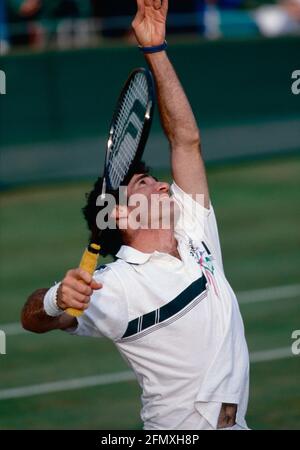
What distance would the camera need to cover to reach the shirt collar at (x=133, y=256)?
257 inches

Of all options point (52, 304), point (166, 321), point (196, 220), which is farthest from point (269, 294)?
point (52, 304)

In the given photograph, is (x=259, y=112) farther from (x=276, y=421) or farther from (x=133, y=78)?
(x=133, y=78)

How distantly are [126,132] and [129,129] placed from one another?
5 cm

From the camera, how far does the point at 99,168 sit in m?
18.6

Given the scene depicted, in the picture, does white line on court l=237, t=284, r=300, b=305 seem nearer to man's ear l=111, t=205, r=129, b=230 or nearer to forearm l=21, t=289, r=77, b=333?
man's ear l=111, t=205, r=129, b=230

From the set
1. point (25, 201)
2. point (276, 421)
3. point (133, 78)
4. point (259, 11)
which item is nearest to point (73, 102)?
point (25, 201)

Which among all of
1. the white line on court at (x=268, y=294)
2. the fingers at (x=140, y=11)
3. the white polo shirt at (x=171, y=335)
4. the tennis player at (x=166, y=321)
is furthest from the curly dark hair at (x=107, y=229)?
the white line on court at (x=268, y=294)

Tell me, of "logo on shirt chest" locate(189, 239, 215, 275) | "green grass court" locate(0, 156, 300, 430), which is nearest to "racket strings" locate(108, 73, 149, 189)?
"logo on shirt chest" locate(189, 239, 215, 275)

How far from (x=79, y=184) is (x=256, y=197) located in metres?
2.72

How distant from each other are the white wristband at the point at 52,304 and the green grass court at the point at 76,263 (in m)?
3.49

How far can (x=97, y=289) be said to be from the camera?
598cm

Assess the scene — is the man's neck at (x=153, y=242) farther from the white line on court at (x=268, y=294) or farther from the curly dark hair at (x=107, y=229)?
the white line on court at (x=268, y=294)

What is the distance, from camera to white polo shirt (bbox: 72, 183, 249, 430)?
633cm

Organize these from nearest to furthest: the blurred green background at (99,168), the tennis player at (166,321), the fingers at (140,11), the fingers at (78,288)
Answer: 1. the fingers at (78,288)
2. the tennis player at (166,321)
3. the fingers at (140,11)
4. the blurred green background at (99,168)
